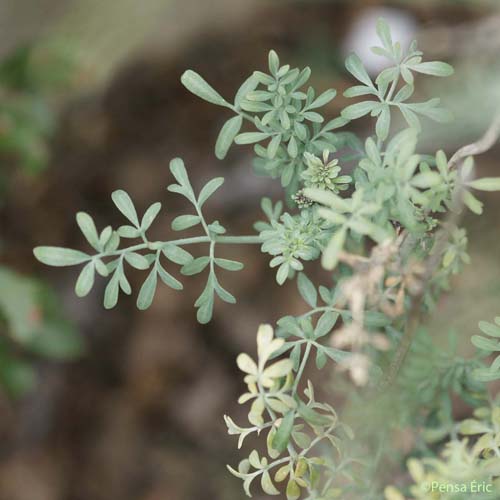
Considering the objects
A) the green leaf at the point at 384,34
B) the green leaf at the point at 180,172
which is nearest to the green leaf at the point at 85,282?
the green leaf at the point at 180,172

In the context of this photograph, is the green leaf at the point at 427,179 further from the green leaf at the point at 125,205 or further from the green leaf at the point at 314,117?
the green leaf at the point at 125,205

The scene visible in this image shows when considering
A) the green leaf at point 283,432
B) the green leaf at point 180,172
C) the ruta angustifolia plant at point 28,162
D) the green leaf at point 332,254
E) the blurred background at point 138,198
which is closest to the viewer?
the green leaf at point 332,254

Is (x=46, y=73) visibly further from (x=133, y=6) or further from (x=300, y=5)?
(x=300, y=5)

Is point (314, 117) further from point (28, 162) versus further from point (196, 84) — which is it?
point (28, 162)

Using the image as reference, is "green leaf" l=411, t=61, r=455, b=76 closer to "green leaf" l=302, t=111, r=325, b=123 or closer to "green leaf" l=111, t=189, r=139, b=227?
"green leaf" l=302, t=111, r=325, b=123

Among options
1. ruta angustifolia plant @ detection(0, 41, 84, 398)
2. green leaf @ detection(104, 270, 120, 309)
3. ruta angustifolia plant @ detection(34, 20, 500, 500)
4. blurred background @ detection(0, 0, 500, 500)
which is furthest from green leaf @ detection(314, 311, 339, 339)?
blurred background @ detection(0, 0, 500, 500)

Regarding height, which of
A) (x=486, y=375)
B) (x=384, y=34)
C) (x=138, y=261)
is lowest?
(x=486, y=375)

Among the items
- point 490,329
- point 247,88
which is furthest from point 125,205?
point 490,329

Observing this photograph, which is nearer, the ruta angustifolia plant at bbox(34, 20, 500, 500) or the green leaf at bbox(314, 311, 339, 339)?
the ruta angustifolia plant at bbox(34, 20, 500, 500)
